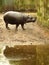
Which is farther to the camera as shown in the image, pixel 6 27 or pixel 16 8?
pixel 16 8

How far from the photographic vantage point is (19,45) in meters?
8.19

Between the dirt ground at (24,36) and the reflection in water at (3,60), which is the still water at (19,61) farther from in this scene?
the dirt ground at (24,36)

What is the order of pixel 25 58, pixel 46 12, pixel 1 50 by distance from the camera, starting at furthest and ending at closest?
1. pixel 46 12
2. pixel 1 50
3. pixel 25 58

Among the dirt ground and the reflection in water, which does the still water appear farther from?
the dirt ground

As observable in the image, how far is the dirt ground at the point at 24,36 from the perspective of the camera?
8664 mm

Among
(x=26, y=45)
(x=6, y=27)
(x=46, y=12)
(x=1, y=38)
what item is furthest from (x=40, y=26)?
(x=26, y=45)

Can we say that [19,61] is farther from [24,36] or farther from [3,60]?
[24,36]

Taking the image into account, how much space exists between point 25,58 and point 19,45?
164 centimetres

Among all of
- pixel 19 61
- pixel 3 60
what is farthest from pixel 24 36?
pixel 19 61

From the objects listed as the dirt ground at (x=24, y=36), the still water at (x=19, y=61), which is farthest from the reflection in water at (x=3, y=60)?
the dirt ground at (x=24, y=36)

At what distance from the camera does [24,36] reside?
954 centimetres

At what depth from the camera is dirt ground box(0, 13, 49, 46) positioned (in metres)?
8.66

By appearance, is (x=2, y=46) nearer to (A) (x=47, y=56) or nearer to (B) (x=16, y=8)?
(A) (x=47, y=56)

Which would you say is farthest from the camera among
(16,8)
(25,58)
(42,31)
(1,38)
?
(16,8)
